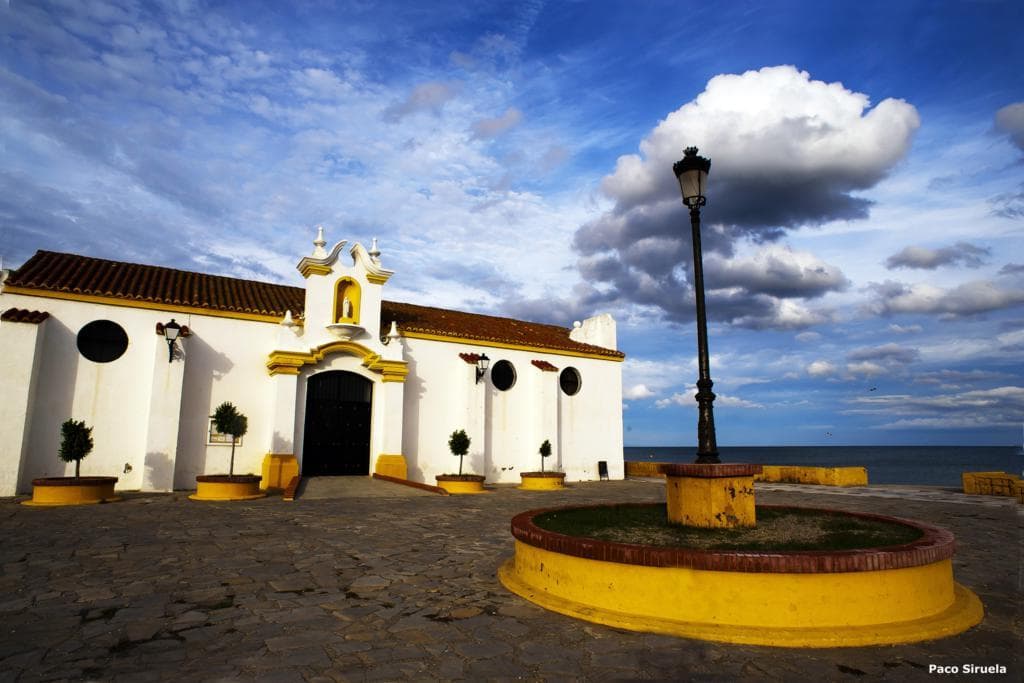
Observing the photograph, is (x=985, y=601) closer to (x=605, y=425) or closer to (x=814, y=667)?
(x=814, y=667)

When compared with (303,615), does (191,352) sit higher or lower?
higher

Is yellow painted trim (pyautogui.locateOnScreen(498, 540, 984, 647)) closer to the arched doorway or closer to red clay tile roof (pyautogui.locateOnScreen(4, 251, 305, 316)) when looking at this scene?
the arched doorway

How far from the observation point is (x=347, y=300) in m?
18.6

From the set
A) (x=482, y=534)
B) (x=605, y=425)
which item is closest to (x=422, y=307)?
(x=605, y=425)

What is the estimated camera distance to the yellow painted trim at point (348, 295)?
60.8ft

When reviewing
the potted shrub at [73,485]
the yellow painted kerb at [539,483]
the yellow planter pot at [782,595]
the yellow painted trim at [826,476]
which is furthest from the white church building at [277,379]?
the yellow planter pot at [782,595]

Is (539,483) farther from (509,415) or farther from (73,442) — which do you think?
(73,442)

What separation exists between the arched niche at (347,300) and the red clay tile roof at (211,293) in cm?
132

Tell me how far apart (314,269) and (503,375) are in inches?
319

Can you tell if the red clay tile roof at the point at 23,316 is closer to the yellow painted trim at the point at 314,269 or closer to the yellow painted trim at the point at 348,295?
the yellow painted trim at the point at 314,269

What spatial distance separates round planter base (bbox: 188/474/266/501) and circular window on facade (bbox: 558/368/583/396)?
13.1 metres

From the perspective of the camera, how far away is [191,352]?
16.4m

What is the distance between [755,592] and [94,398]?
16.6 meters

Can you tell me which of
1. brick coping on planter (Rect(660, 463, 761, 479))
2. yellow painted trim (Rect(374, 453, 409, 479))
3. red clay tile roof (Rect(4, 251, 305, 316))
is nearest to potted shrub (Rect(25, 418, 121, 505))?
red clay tile roof (Rect(4, 251, 305, 316))
